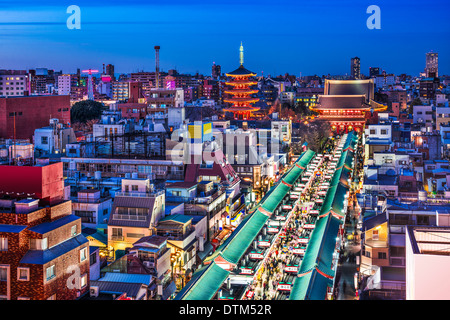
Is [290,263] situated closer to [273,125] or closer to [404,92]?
[273,125]

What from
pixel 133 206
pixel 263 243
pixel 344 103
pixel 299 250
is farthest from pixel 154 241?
pixel 344 103

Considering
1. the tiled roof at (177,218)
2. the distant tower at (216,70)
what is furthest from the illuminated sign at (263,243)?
the distant tower at (216,70)

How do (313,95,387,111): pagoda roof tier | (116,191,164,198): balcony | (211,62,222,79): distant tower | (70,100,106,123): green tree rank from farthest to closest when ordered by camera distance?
(211,62,222,79): distant tower, (313,95,387,111): pagoda roof tier, (70,100,106,123): green tree, (116,191,164,198): balcony

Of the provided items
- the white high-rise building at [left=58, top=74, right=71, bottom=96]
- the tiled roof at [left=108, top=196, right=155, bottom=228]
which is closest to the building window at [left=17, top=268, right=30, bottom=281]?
the tiled roof at [left=108, top=196, right=155, bottom=228]

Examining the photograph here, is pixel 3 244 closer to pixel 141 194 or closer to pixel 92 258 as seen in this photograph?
pixel 92 258

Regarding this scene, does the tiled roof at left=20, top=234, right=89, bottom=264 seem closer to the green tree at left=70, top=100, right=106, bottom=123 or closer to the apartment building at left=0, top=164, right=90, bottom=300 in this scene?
the apartment building at left=0, top=164, right=90, bottom=300

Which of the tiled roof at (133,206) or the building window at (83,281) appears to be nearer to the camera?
the building window at (83,281)

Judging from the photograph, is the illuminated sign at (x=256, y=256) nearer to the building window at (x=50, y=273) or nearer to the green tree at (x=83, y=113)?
the building window at (x=50, y=273)
